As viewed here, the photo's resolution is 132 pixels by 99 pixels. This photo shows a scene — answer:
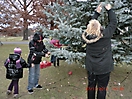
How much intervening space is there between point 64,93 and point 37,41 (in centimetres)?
152

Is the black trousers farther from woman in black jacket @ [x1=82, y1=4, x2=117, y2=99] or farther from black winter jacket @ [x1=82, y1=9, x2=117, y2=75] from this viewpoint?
black winter jacket @ [x1=82, y1=9, x2=117, y2=75]

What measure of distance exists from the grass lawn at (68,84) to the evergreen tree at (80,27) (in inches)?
A: 30.0

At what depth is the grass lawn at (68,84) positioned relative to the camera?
171 inches

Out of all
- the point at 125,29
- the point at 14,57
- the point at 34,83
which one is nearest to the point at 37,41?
the point at 14,57

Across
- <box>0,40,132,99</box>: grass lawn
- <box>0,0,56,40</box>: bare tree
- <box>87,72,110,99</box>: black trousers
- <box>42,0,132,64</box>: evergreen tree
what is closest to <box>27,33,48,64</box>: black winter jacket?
<box>42,0,132,64</box>: evergreen tree

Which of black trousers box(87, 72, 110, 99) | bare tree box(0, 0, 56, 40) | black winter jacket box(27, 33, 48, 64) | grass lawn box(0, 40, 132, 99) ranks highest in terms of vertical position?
bare tree box(0, 0, 56, 40)

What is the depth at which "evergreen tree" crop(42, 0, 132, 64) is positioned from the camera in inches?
174

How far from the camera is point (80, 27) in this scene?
15.5ft

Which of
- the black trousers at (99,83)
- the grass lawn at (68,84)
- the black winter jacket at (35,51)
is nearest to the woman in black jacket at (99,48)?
the black trousers at (99,83)

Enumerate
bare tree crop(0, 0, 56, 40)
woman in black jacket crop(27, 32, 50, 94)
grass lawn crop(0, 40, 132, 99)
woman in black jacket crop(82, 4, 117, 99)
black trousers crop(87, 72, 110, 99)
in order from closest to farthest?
woman in black jacket crop(82, 4, 117, 99) < black trousers crop(87, 72, 110, 99) < woman in black jacket crop(27, 32, 50, 94) < grass lawn crop(0, 40, 132, 99) < bare tree crop(0, 0, 56, 40)

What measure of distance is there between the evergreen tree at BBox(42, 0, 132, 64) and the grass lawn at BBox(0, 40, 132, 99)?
762 millimetres

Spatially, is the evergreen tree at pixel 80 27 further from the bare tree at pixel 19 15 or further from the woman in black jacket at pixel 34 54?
the bare tree at pixel 19 15

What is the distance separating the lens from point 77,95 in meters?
4.38

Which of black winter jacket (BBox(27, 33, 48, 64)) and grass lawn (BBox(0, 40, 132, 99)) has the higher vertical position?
black winter jacket (BBox(27, 33, 48, 64))
